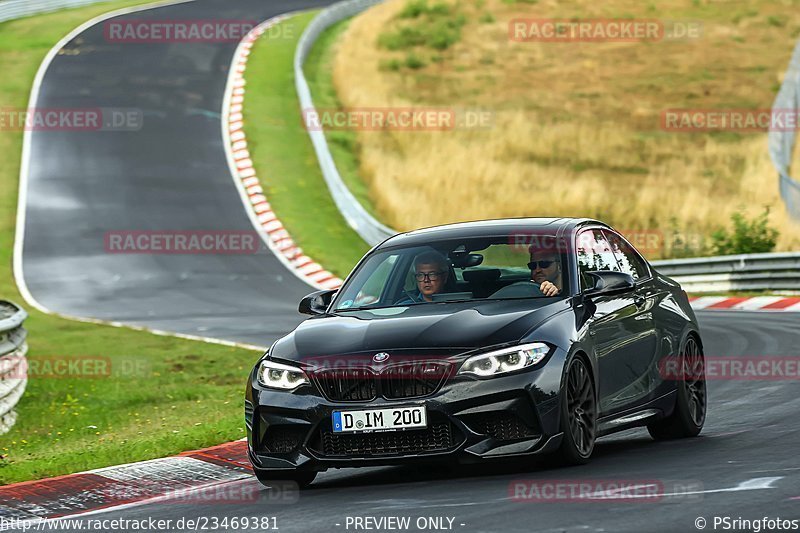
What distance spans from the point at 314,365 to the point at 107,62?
37.8 metres

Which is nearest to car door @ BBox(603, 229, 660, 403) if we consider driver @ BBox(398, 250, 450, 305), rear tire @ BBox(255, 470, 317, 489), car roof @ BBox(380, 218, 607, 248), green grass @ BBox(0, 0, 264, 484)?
car roof @ BBox(380, 218, 607, 248)

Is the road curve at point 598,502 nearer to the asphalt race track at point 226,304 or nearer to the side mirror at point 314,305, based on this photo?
the asphalt race track at point 226,304

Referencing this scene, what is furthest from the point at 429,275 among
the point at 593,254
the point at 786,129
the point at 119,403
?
the point at 786,129

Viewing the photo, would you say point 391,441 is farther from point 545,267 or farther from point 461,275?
point 545,267

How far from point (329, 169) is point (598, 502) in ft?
89.9

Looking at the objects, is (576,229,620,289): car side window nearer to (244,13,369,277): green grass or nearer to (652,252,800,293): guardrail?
(652,252,800,293): guardrail

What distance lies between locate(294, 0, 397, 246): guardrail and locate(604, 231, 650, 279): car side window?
10283 mm

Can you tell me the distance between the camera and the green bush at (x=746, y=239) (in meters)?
27.2

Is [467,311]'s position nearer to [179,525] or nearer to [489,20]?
[179,525]

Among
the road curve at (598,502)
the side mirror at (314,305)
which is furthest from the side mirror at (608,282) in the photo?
the side mirror at (314,305)

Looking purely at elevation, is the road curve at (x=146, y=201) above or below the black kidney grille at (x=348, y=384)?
below

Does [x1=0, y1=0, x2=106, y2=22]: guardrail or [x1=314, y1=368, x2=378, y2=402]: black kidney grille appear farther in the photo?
[x1=0, y1=0, x2=106, y2=22]: guardrail

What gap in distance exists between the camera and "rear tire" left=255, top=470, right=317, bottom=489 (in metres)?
8.37

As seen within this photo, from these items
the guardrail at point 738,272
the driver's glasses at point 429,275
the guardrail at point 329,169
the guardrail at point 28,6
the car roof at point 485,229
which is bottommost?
the guardrail at point 738,272
